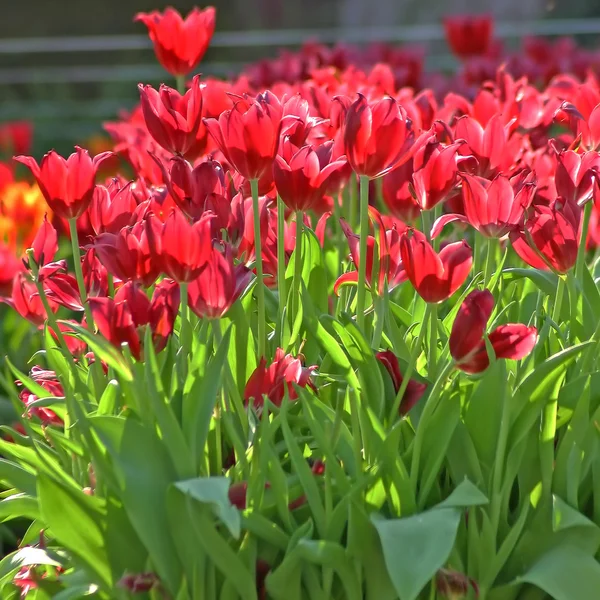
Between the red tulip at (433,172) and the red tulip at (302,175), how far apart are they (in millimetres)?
112

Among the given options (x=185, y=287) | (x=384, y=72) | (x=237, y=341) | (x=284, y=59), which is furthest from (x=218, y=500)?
(x=284, y=59)

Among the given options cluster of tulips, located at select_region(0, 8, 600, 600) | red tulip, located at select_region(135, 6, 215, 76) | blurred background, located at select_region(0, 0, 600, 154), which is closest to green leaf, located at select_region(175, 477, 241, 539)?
cluster of tulips, located at select_region(0, 8, 600, 600)

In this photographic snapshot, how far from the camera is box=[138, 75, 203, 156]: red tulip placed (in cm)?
141

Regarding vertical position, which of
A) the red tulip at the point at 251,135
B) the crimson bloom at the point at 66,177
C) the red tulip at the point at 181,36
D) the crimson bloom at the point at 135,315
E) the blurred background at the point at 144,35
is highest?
the red tulip at the point at 181,36

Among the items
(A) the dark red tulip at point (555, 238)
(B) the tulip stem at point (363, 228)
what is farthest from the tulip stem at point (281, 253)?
(A) the dark red tulip at point (555, 238)

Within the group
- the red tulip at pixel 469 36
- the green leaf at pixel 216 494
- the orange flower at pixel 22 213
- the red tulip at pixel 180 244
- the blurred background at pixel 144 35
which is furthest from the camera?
the blurred background at pixel 144 35

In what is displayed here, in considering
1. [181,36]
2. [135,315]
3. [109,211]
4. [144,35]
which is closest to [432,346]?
[135,315]

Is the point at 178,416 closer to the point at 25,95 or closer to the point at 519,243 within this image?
the point at 519,243

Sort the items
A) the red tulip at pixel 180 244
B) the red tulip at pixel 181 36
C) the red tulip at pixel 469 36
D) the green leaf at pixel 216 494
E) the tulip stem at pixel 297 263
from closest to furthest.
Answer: the green leaf at pixel 216 494 → the red tulip at pixel 180 244 → the tulip stem at pixel 297 263 → the red tulip at pixel 181 36 → the red tulip at pixel 469 36

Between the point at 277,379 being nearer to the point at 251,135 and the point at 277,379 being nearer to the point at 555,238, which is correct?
the point at 251,135

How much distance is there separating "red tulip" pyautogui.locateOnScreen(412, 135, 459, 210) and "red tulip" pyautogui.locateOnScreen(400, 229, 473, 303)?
163 mm

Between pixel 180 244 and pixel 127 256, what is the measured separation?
96 mm

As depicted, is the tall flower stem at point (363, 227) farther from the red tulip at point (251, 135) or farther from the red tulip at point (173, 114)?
the red tulip at point (173, 114)

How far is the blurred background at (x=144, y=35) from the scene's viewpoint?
749 centimetres
